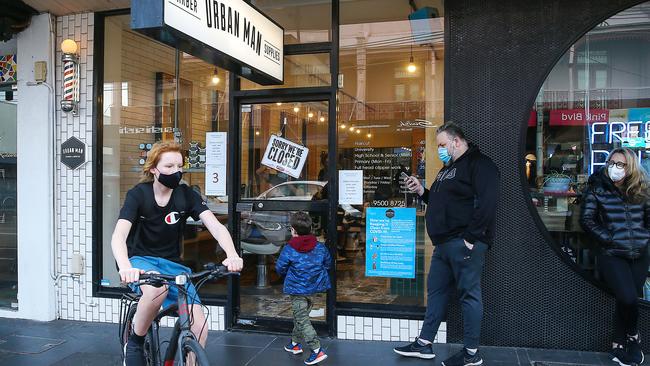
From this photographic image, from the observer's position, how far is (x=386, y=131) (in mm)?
5383

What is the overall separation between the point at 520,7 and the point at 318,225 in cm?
269

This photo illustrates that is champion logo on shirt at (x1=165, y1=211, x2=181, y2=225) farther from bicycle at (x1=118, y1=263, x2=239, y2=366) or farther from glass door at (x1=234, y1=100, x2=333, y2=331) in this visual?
glass door at (x1=234, y1=100, x2=333, y2=331)

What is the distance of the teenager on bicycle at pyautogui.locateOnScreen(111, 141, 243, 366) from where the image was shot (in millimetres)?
3441

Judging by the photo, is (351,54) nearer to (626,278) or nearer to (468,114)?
(468,114)

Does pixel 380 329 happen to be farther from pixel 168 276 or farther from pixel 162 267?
pixel 168 276

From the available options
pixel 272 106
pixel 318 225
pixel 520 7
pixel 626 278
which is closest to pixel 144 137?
pixel 272 106

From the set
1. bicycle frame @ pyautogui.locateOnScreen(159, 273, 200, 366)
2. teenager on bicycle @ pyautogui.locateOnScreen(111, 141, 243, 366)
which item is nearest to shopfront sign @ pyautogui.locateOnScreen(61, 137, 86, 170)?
teenager on bicycle @ pyautogui.locateOnScreen(111, 141, 243, 366)

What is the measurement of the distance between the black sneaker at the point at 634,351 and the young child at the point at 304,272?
2425 millimetres

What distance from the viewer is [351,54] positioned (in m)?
5.49

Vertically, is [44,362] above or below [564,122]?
below

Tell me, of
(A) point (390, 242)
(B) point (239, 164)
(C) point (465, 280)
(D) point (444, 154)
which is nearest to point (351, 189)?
(A) point (390, 242)

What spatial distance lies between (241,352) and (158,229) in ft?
5.99

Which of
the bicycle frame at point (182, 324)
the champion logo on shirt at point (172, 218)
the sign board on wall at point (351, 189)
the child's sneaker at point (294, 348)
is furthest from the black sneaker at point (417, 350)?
the champion logo on shirt at point (172, 218)

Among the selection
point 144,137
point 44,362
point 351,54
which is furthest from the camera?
point 144,137
